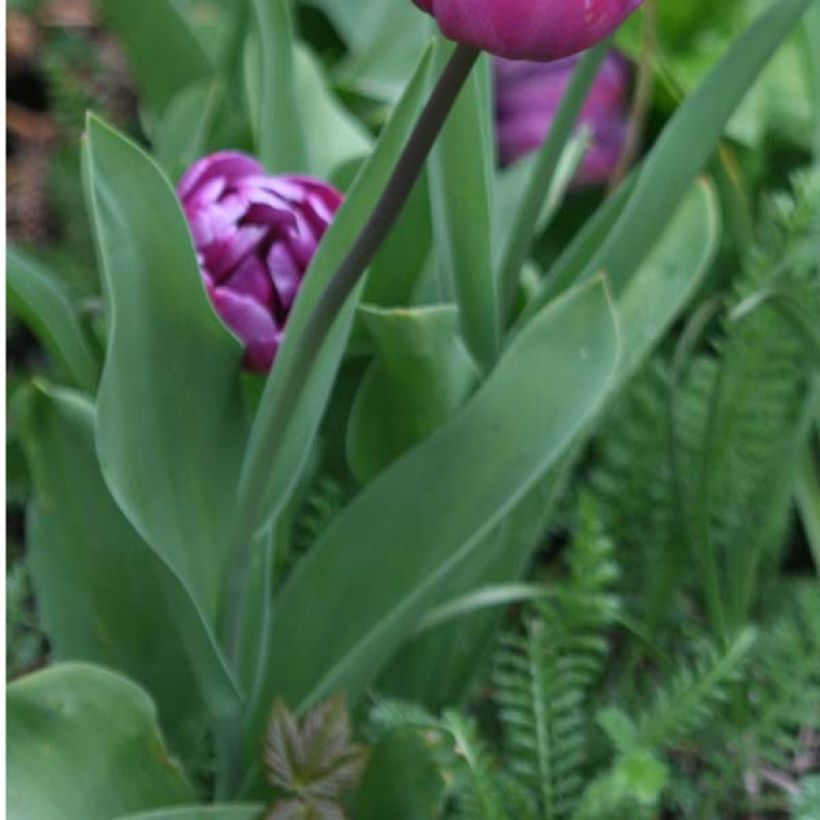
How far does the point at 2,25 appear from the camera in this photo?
0.63 meters

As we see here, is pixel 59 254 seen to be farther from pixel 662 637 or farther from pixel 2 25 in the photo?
pixel 2 25

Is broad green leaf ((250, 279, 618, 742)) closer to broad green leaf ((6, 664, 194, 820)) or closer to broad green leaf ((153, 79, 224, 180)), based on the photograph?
broad green leaf ((6, 664, 194, 820))

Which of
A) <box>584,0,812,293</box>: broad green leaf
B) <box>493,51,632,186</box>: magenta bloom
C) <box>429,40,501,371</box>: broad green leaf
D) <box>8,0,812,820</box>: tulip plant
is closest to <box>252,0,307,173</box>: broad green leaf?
<box>8,0,812,820</box>: tulip plant

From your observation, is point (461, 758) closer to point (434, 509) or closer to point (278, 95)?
point (434, 509)

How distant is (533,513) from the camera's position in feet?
3.13

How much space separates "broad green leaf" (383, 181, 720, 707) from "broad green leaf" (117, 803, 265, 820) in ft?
0.62

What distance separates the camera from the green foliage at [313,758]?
814mm

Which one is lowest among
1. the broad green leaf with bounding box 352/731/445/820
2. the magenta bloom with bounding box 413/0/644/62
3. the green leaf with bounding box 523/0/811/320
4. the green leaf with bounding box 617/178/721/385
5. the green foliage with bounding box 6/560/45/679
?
the green foliage with bounding box 6/560/45/679

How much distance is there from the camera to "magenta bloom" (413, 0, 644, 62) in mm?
582

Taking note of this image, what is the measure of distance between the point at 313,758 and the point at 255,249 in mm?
260

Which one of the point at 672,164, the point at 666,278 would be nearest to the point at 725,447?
the point at 666,278

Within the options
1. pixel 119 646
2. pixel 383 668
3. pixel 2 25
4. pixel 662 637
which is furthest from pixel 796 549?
pixel 2 25

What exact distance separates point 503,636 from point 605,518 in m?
A: 0.15

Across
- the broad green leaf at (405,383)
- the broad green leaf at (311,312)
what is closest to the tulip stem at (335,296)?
the broad green leaf at (311,312)
